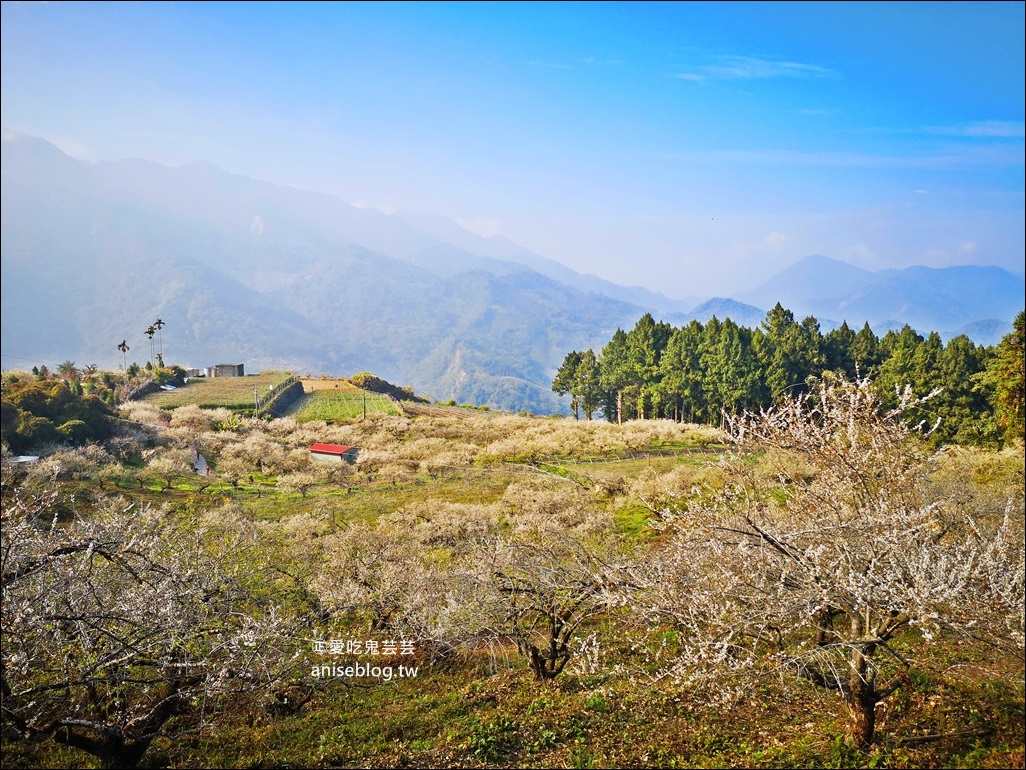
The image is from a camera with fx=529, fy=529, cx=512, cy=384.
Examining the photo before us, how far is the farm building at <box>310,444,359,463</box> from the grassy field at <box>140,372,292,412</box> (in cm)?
462

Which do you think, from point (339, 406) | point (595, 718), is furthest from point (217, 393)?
point (595, 718)

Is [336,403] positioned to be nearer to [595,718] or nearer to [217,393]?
[217,393]

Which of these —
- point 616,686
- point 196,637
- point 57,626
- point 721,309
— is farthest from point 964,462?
point 721,309

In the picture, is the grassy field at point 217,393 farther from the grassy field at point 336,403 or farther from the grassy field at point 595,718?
the grassy field at point 595,718

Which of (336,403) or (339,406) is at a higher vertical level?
(336,403)

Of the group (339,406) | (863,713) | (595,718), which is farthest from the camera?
(339,406)

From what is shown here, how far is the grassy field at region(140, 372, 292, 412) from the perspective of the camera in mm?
24531

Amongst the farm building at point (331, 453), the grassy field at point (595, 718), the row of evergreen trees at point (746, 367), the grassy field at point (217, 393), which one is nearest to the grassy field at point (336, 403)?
the grassy field at point (217, 393)

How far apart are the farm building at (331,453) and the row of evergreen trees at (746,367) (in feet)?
74.2

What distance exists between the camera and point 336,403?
89.4 ft

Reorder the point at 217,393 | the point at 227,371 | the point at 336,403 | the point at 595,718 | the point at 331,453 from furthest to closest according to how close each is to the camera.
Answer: the point at 227,371 < the point at 336,403 < the point at 217,393 < the point at 331,453 < the point at 595,718

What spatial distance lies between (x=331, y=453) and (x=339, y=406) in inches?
189

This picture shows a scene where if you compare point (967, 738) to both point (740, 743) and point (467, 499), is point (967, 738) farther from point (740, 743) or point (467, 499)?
point (467, 499)

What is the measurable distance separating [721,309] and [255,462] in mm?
166840
